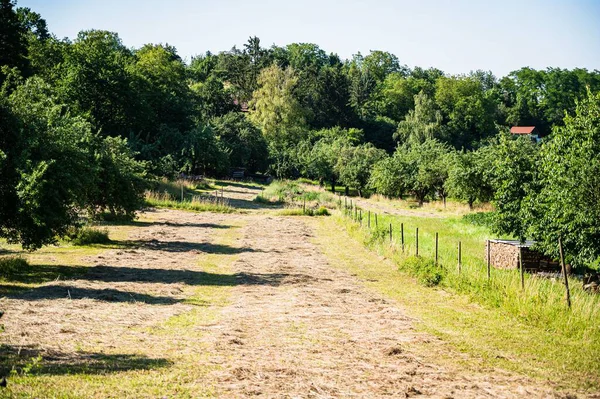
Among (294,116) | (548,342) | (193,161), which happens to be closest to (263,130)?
(294,116)

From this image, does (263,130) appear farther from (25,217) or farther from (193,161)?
(25,217)

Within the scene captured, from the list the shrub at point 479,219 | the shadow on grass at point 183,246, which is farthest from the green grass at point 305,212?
the shadow on grass at point 183,246

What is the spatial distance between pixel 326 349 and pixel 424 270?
33.1ft

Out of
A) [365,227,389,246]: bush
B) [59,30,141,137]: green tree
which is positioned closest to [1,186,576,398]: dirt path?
[365,227,389,246]: bush

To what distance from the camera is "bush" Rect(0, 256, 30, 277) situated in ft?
63.6

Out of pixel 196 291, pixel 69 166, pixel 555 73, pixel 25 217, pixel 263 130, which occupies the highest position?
Result: pixel 555 73

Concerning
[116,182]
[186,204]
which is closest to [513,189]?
[116,182]

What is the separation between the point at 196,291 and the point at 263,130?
286ft

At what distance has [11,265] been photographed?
19984 millimetres

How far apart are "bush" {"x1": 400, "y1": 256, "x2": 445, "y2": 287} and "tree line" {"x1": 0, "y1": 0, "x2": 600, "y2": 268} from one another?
4.49 m

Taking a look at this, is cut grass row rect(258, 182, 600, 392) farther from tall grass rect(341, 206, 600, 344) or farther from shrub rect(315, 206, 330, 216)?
shrub rect(315, 206, 330, 216)

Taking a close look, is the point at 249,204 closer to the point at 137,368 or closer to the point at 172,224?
the point at 172,224

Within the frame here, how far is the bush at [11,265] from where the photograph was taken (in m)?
19.4

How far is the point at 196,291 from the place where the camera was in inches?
746
